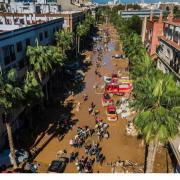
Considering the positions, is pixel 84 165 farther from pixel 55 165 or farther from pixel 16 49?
pixel 16 49

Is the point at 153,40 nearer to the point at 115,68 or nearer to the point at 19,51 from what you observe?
the point at 115,68

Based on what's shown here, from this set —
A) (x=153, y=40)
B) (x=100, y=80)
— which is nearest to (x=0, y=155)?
(x=100, y=80)

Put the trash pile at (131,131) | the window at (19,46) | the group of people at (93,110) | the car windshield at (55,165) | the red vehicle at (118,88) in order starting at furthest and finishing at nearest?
the red vehicle at (118,88), the group of people at (93,110), the window at (19,46), the trash pile at (131,131), the car windshield at (55,165)

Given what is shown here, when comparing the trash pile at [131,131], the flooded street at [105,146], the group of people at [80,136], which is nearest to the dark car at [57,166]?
the flooded street at [105,146]

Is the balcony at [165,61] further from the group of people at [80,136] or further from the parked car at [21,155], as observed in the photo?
the parked car at [21,155]

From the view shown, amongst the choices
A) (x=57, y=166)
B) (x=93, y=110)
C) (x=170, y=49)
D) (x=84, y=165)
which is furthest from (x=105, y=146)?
(x=170, y=49)
